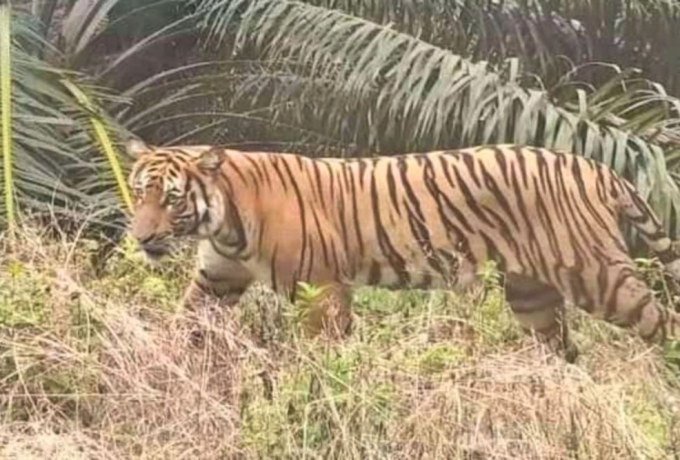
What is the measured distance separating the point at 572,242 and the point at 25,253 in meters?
2.02

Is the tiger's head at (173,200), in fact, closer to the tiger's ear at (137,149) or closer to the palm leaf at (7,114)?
the tiger's ear at (137,149)

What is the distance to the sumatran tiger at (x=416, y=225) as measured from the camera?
6293 millimetres

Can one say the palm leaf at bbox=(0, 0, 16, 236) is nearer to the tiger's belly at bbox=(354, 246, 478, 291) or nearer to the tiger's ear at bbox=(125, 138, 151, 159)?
the tiger's ear at bbox=(125, 138, 151, 159)

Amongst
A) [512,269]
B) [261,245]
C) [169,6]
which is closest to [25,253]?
[261,245]

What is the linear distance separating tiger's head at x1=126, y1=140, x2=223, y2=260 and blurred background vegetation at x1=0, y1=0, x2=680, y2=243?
78cm

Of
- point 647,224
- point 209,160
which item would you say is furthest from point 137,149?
point 647,224

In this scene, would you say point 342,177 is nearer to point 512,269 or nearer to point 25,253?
point 512,269

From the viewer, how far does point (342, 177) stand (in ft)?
21.7

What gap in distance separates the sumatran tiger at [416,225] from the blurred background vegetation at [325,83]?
0.83m

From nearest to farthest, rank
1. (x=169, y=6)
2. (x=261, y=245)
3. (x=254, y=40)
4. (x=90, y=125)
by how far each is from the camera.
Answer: (x=261, y=245) < (x=90, y=125) < (x=254, y=40) < (x=169, y=6)

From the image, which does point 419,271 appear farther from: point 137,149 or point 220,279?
point 137,149

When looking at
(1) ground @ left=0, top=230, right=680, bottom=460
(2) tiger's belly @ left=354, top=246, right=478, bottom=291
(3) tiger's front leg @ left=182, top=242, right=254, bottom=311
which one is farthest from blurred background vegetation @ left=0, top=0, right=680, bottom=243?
(1) ground @ left=0, top=230, right=680, bottom=460

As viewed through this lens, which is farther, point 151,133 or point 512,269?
point 151,133

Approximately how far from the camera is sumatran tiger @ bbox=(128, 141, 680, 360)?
629 cm
